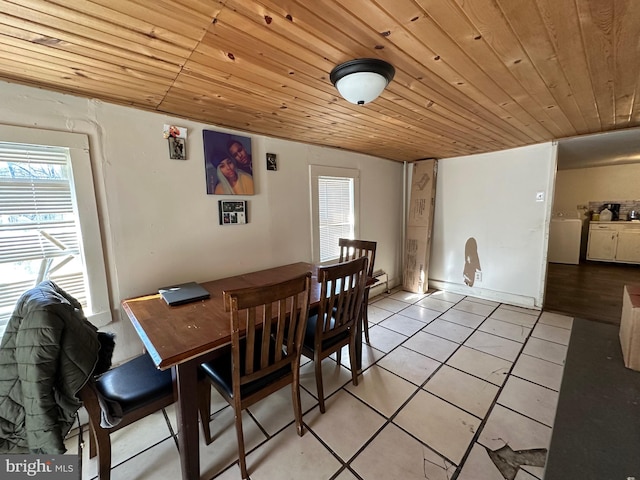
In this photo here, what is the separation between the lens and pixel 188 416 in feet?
4.11

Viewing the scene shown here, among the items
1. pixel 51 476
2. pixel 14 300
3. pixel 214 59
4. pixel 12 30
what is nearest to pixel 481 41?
pixel 214 59

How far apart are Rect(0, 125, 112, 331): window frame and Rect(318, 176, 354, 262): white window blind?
2.06m

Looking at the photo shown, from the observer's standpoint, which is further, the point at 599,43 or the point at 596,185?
the point at 596,185

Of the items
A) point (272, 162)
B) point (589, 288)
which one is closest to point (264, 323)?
point (272, 162)

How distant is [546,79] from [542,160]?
2174 millimetres

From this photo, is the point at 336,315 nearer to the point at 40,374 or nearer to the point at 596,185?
the point at 40,374

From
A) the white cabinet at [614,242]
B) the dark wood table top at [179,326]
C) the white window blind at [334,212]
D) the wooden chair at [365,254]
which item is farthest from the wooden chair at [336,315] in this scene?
the white cabinet at [614,242]

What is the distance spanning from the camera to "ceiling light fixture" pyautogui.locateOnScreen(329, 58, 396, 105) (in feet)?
4.17

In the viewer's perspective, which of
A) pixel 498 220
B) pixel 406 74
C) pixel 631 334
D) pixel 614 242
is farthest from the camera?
pixel 614 242

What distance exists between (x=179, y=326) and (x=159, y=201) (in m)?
1.04

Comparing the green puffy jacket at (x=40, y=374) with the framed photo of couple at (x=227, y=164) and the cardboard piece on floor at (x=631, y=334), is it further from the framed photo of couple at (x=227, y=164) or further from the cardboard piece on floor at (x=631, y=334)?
the cardboard piece on floor at (x=631, y=334)

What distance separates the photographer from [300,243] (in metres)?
2.91

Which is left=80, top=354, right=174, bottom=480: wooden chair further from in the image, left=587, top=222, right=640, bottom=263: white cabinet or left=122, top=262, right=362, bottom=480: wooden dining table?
left=587, top=222, right=640, bottom=263: white cabinet

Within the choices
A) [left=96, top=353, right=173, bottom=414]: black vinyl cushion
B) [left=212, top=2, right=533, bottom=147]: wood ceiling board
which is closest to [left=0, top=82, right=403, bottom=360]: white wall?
[left=96, top=353, right=173, bottom=414]: black vinyl cushion
